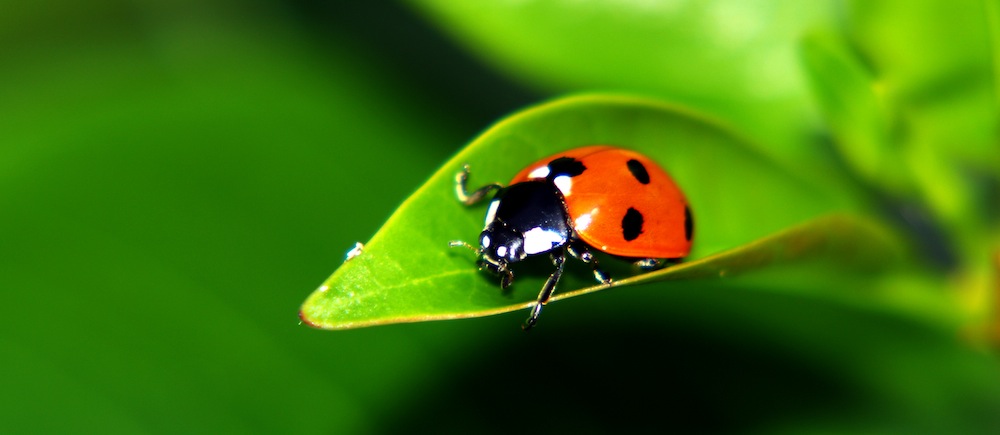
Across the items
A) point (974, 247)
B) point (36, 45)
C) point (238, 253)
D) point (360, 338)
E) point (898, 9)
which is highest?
point (36, 45)

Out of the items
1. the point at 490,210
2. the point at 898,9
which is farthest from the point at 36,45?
the point at 898,9

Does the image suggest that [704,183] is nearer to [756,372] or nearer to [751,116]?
[751,116]

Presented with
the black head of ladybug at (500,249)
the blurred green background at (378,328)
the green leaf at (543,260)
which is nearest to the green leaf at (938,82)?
the blurred green background at (378,328)

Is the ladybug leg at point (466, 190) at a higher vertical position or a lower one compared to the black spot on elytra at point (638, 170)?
lower

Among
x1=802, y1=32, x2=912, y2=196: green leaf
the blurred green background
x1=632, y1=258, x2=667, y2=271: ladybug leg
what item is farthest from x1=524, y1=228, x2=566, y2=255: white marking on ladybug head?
x1=802, y1=32, x2=912, y2=196: green leaf

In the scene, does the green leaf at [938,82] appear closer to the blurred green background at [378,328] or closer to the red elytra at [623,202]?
the blurred green background at [378,328]

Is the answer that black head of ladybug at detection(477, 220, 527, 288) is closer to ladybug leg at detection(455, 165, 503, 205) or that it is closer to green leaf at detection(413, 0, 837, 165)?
ladybug leg at detection(455, 165, 503, 205)
